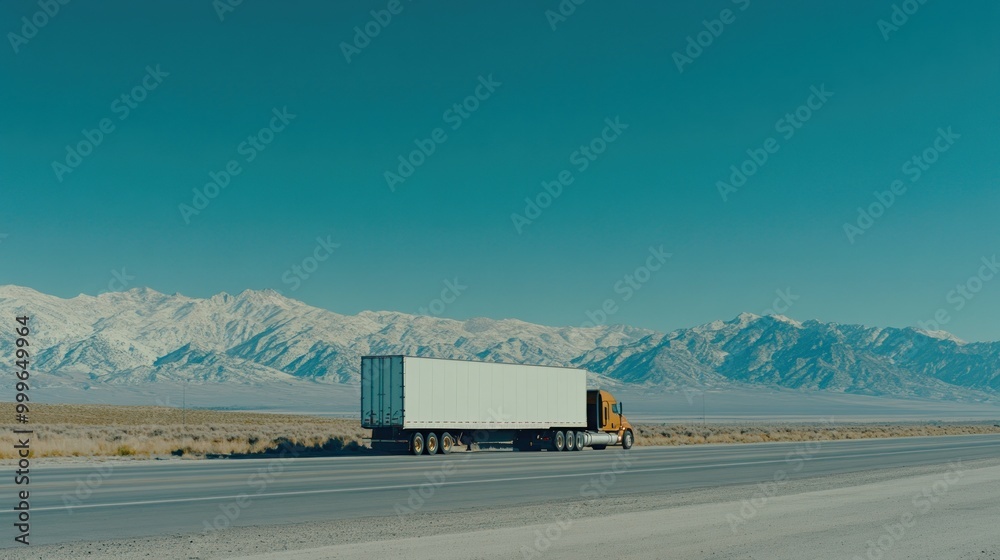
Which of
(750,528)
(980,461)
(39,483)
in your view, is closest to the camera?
(750,528)

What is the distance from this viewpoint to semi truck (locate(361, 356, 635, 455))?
37.2 metres

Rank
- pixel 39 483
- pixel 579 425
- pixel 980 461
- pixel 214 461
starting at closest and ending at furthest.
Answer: pixel 39 483 < pixel 214 461 < pixel 980 461 < pixel 579 425

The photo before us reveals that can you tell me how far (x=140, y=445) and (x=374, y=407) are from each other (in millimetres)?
9000

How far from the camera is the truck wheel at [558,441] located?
144 feet

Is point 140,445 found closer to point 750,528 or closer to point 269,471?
point 269,471

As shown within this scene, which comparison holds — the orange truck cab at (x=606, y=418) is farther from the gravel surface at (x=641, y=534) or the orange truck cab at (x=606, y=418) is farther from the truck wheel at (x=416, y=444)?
the gravel surface at (x=641, y=534)

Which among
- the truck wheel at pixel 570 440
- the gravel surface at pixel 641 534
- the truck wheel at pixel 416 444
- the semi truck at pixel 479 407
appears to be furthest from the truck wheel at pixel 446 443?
the gravel surface at pixel 641 534

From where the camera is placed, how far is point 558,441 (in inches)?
1725

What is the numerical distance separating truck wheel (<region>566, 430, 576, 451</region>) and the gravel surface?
79.3 feet

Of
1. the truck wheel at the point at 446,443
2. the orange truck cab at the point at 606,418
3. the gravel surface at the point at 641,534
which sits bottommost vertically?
the gravel surface at the point at 641,534

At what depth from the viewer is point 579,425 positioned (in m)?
45.2

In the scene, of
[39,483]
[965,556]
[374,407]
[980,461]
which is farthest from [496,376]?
[965,556]

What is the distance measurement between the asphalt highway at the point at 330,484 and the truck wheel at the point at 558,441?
6.11 metres

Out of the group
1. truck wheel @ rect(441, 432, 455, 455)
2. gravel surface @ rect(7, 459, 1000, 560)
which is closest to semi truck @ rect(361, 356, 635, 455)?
truck wheel @ rect(441, 432, 455, 455)
